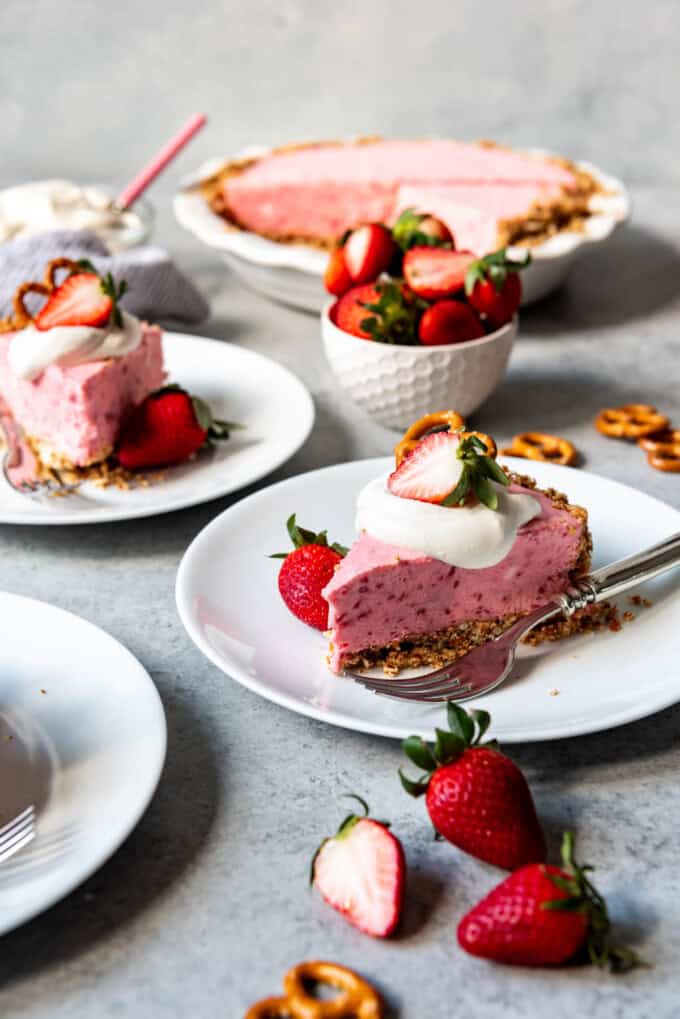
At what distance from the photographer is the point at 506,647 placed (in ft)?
4.22

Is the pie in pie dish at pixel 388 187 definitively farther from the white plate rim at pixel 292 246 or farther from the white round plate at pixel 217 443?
the white round plate at pixel 217 443

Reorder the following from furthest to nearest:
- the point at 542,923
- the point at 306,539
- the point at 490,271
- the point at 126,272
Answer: the point at 126,272 → the point at 490,271 → the point at 306,539 → the point at 542,923

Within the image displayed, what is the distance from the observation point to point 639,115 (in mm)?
3682

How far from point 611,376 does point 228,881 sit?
1368 mm

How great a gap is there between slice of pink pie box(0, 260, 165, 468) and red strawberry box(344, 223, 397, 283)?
328mm

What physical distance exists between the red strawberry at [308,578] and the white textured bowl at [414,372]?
0.53m

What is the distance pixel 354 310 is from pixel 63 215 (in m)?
0.96

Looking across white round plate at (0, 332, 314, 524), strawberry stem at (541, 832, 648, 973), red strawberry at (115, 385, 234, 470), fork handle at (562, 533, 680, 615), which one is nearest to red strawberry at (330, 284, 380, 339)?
white round plate at (0, 332, 314, 524)

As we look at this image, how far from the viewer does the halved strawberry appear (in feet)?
4.17

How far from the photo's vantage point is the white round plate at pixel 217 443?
1600mm

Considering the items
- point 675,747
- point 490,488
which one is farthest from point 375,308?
point 675,747

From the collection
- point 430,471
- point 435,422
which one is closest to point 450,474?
point 430,471

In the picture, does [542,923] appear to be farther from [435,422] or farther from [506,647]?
[435,422]

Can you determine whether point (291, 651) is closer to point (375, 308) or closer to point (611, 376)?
point (375, 308)
